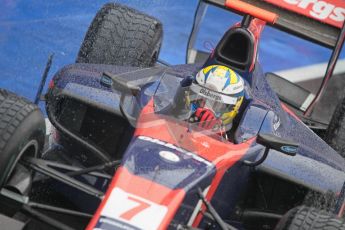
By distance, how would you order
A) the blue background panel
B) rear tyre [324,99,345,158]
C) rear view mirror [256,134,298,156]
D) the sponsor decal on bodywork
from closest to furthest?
1. rear view mirror [256,134,298,156]
2. rear tyre [324,99,345,158]
3. the sponsor decal on bodywork
4. the blue background panel

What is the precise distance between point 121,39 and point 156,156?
7.15 feet

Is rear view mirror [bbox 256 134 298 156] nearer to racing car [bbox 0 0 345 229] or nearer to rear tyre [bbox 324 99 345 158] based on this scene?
racing car [bbox 0 0 345 229]

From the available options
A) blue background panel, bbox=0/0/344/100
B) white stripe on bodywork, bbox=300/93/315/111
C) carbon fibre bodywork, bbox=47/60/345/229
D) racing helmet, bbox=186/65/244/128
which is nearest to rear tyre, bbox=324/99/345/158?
carbon fibre bodywork, bbox=47/60/345/229

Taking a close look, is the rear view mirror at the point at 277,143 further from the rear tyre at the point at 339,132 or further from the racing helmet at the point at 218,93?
the rear tyre at the point at 339,132

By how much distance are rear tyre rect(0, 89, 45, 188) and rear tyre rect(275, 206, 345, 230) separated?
52.8 inches

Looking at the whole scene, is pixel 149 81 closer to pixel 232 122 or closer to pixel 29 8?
pixel 232 122

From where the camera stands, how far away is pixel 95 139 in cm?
472

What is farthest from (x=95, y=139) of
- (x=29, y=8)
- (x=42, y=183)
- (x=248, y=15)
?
(x=29, y=8)

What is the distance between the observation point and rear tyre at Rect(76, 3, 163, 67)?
5680 mm

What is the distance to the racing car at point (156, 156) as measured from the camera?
3.62 m

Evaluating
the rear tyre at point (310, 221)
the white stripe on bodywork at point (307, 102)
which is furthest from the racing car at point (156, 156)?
the white stripe on bodywork at point (307, 102)

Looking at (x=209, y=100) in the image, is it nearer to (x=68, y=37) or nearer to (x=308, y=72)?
(x=68, y=37)

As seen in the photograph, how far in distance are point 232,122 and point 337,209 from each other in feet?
2.72

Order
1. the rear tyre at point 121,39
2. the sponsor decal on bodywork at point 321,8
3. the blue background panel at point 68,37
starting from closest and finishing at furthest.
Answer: the rear tyre at point 121,39, the sponsor decal on bodywork at point 321,8, the blue background panel at point 68,37
